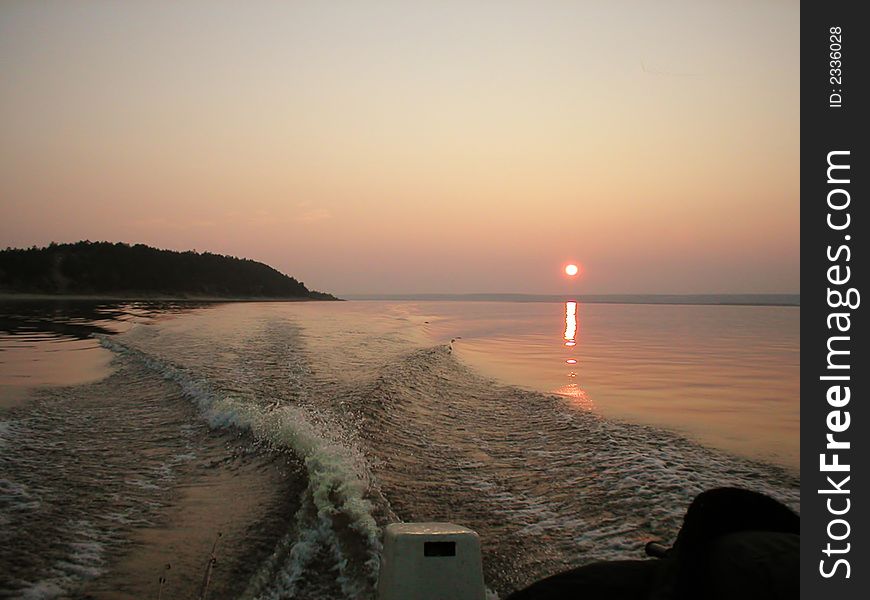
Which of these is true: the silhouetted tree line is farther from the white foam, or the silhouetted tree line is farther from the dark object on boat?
the dark object on boat

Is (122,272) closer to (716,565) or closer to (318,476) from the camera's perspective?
(318,476)

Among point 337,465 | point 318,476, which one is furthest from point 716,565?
point 337,465

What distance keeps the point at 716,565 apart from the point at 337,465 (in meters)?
5.52

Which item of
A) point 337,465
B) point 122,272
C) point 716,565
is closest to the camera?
point 716,565

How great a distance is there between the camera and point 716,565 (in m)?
2.10

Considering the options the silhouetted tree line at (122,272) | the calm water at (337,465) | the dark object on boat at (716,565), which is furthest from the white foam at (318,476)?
the silhouetted tree line at (122,272)

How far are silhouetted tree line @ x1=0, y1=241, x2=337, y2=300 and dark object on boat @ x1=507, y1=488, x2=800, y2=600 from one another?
321ft

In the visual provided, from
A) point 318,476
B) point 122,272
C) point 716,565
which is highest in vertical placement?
point 122,272

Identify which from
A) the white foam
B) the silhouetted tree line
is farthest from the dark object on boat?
the silhouetted tree line

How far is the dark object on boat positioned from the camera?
2.03 metres

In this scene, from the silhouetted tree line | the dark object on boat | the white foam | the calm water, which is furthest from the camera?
the silhouetted tree line

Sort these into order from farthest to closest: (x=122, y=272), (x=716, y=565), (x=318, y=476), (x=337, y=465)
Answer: (x=122, y=272) → (x=337, y=465) → (x=318, y=476) → (x=716, y=565)

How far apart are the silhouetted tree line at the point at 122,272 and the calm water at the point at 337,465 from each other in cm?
8471
